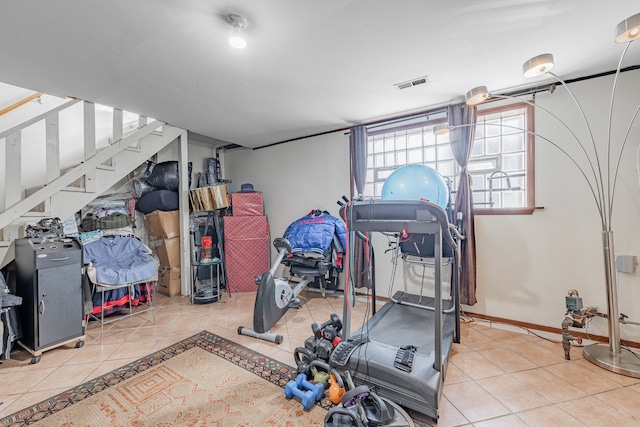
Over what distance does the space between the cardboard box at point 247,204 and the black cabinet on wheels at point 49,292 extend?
2.06m

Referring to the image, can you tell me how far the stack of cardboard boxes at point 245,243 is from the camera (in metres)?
4.14

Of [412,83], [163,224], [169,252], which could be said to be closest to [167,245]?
[169,252]

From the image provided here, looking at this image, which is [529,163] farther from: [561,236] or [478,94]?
[478,94]

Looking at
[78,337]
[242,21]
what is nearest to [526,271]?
[242,21]

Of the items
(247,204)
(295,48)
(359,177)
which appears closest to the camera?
(295,48)

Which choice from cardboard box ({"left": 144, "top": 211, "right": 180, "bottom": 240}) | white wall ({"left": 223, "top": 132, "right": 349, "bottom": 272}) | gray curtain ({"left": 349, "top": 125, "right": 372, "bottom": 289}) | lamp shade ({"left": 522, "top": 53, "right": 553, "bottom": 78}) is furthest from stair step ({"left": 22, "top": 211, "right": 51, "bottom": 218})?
lamp shade ({"left": 522, "top": 53, "right": 553, "bottom": 78})

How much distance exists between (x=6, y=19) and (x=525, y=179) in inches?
176

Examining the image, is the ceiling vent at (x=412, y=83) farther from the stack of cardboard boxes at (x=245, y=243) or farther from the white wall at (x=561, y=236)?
the stack of cardboard boxes at (x=245, y=243)

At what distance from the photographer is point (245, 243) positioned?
13.8 ft

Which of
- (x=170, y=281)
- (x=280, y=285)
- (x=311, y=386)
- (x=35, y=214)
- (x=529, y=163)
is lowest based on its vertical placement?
(x=311, y=386)

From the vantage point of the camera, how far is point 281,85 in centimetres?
258

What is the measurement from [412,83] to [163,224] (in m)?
3.80

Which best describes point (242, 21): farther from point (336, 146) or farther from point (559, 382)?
point (559, 382)

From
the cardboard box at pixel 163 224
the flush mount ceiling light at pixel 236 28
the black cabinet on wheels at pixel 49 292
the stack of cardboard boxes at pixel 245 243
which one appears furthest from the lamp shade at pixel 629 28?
the cardboard box at pixel 163 224
